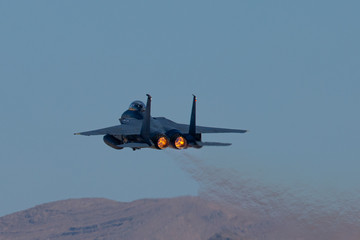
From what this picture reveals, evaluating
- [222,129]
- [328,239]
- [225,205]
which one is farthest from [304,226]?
[222,129]

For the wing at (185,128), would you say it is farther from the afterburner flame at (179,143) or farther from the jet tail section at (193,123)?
the afterburner flame at (179,143)

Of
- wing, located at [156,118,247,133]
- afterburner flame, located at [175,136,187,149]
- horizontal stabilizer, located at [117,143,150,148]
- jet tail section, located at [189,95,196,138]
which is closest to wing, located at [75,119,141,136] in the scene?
wing, located at [156,118,247,133]

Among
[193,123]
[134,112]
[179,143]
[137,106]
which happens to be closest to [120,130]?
[134,112]

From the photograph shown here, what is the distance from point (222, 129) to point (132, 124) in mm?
10048

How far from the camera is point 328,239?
312ft

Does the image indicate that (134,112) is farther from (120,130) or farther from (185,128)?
(185,128)

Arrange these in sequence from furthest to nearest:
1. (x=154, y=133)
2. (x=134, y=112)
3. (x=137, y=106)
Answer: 1. (x=137, y=106)
2. (x=134, y=112)
3. (x=154, y=133)

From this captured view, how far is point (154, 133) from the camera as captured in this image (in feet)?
270

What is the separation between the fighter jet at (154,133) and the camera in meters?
81.4

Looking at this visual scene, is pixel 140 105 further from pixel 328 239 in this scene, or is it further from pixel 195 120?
pixel 328 239

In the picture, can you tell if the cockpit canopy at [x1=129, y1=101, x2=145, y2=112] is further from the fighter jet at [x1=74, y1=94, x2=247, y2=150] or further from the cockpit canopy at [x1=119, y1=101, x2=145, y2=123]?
the fighter jet at [x1=74, y1=94, x2=247, y2=150]

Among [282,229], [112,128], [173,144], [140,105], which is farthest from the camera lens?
[282,229]

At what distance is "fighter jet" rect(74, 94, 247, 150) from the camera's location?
81375 millimetres

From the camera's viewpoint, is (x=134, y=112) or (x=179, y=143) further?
(x=134, y=112)
